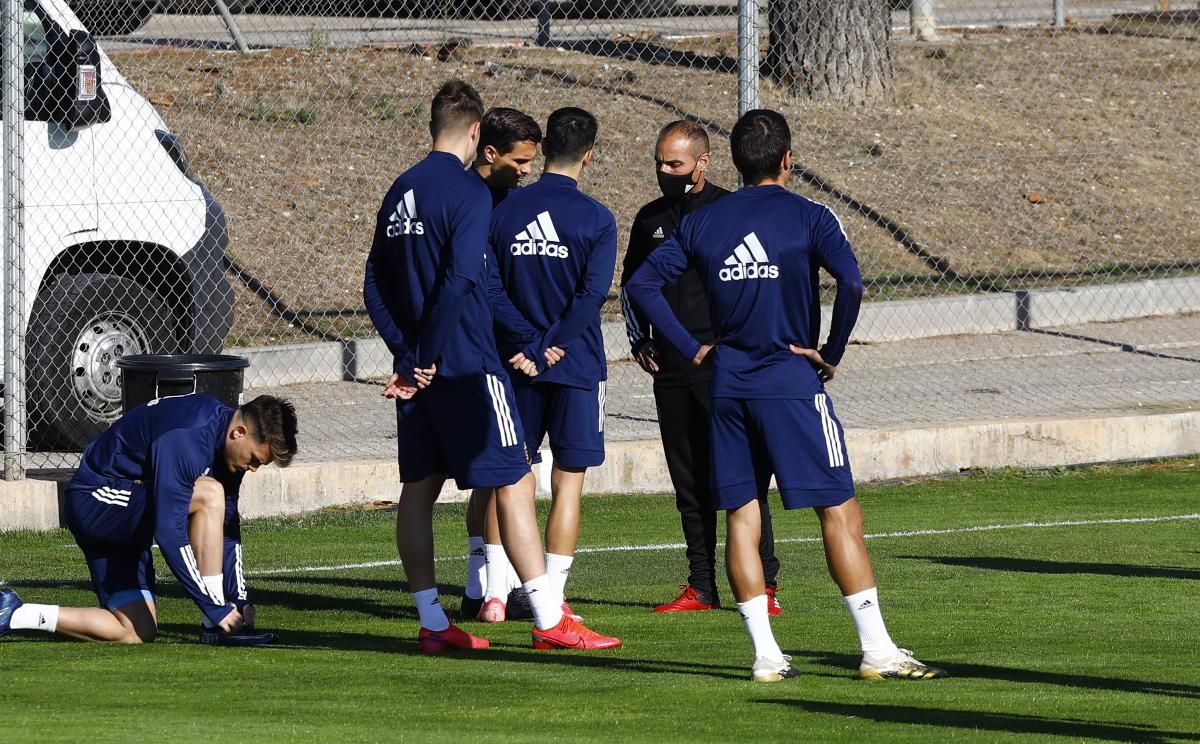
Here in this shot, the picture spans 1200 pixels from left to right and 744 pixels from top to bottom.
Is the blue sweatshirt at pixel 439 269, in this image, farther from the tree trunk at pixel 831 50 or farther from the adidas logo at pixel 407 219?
the tree trunk at pixel 831 50

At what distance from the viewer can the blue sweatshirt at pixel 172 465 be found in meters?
7.21

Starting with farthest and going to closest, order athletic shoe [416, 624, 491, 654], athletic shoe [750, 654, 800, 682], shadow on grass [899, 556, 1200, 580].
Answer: shadow on grass [899, 556, 1200, 580] < athletic shoe [416, 624, 491, 654] < athletic shoe [750, 654, 800, 682]

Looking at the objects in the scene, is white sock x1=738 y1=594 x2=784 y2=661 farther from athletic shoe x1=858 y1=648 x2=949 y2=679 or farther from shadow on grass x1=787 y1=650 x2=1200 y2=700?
shadow on grass x1=787 y1=650 x2=1200 y2=700

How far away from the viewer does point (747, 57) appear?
11625 mm

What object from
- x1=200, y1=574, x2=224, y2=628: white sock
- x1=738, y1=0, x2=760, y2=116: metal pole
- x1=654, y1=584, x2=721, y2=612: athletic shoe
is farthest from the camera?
x1=738, y1=0, x2=760, y2=116: metal pole

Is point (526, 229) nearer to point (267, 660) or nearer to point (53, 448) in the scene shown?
point (267, 660)

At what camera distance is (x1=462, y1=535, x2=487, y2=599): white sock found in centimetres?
819

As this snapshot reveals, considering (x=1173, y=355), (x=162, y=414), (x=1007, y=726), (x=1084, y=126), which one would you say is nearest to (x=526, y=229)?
(x=162, y=414)

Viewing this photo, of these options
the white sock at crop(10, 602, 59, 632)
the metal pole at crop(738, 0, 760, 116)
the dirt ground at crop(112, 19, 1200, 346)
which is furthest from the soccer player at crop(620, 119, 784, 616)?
the dirt ground at crop(112, 19, 1200, 346)

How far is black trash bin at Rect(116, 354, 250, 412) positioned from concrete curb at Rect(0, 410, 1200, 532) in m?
0.81

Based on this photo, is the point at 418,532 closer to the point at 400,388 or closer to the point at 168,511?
the point at 400,388

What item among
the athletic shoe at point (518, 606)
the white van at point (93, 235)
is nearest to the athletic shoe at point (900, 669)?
the athletic shoe at point (518, 606)

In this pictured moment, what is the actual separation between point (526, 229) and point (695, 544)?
1578 mm

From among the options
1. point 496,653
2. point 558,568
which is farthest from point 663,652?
point 558,568
